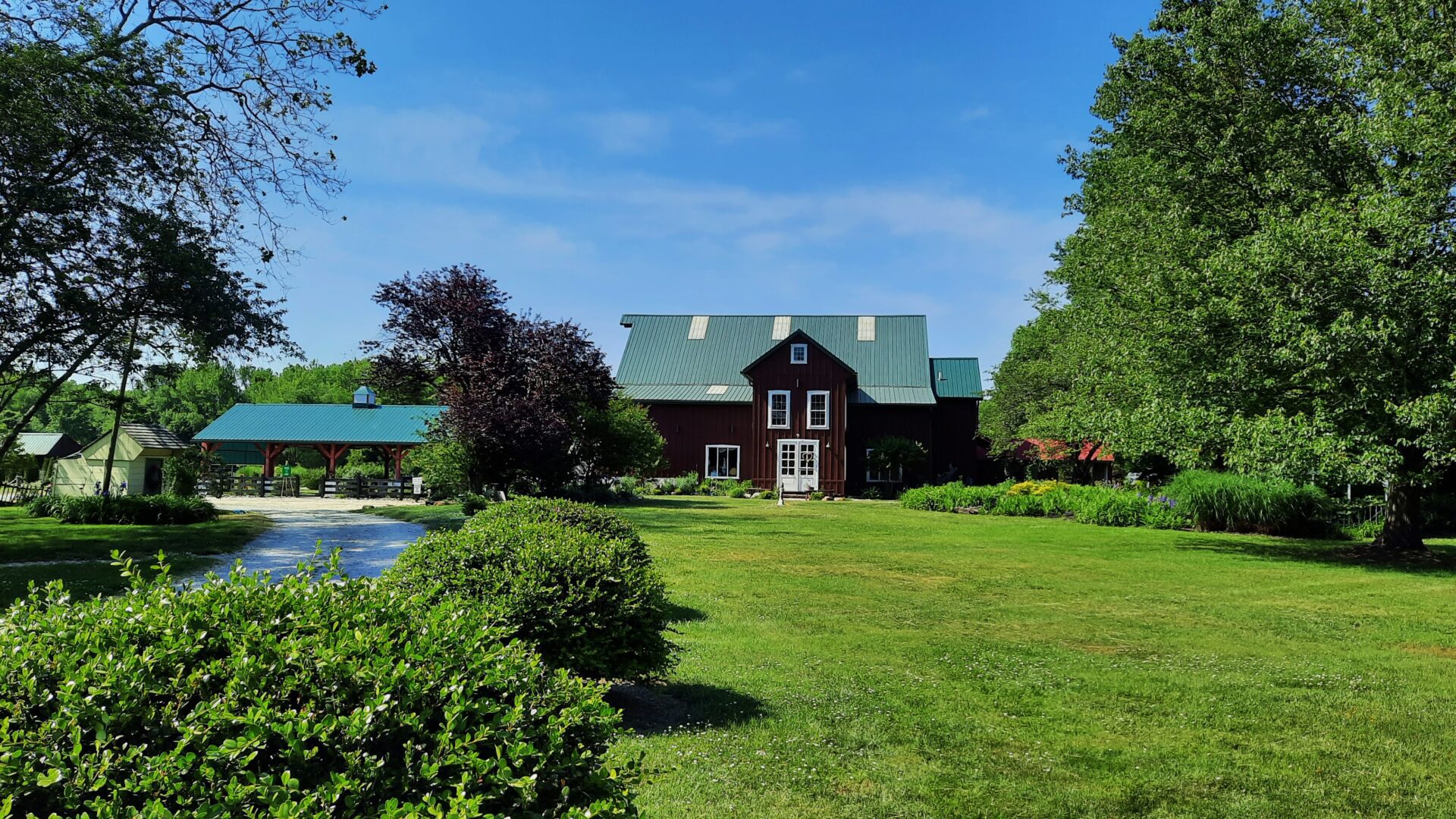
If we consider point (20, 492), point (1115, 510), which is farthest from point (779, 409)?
point (20, 492)

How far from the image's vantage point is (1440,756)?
5328 mm

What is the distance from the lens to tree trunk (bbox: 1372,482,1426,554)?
16906 mm

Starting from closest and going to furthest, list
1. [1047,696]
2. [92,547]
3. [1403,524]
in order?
[1047,696], [92,547], [1403,524]

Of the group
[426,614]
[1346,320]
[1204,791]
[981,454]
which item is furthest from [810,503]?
[426,614]

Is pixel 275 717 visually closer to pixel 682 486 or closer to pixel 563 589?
pixel 563 589

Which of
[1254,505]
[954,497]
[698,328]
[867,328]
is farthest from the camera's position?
[698,328]

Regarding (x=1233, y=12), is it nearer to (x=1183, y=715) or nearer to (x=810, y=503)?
(x=1183, y=715)

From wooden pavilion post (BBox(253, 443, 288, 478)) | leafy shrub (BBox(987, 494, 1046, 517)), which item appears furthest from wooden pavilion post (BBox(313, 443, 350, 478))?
leafy shrub (BBox(987, 494, 1046, 517))

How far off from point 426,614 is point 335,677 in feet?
2.40

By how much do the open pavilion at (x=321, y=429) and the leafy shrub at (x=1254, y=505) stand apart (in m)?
31.2

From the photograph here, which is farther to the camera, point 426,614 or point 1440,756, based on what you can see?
point 1440,756

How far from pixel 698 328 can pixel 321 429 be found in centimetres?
2011

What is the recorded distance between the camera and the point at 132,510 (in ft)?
60.2

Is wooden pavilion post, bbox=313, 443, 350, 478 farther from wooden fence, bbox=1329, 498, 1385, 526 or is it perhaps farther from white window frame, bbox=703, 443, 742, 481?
wooden fence, bbox=1329, 498, 1385, 526
